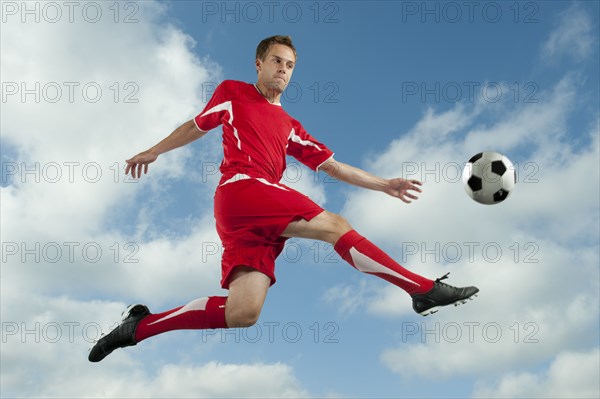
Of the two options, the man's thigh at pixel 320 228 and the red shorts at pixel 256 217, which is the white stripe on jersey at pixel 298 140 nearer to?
the red shorts at pixel 256 217

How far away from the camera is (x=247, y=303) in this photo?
5.95 m

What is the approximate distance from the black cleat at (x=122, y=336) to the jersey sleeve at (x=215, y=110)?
1.97m

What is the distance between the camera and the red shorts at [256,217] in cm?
579

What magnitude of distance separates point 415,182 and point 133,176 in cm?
282

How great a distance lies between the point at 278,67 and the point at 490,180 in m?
2.35

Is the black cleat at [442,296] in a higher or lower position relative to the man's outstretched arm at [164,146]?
lower

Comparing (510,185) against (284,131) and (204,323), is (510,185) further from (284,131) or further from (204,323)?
(204,323)

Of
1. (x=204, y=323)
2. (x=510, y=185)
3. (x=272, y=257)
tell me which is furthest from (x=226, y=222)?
(x=510, y=185)

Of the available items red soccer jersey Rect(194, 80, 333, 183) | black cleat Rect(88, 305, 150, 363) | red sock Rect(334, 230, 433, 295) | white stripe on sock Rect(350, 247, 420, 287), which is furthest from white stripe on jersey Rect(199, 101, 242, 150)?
black cleat Rect(88, 305, 150, 363)

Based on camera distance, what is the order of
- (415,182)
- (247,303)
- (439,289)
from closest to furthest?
1. (439,289)
2. (247,303)
3. (415,182)

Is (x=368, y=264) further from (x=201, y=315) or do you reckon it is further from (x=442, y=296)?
(x=201, y=315)

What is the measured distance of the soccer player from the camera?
5.71 m

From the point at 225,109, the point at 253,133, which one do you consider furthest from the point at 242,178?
the point at 225,109

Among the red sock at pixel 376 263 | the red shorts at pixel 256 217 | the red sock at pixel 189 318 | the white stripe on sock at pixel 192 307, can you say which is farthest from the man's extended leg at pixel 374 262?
the white stripe on sock at pixel 192 307
